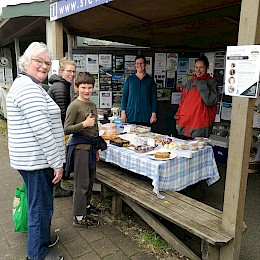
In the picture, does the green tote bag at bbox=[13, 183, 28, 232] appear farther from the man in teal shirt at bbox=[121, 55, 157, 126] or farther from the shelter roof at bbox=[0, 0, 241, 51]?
the shelter roof at bbox=[0, 0, 241, 51]

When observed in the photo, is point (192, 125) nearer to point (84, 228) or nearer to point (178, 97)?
point (84, 228)

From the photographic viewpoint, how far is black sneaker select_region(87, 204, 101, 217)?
3.14 m

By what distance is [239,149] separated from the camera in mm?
1975

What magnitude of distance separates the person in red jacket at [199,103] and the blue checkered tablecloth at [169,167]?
2.04 feet

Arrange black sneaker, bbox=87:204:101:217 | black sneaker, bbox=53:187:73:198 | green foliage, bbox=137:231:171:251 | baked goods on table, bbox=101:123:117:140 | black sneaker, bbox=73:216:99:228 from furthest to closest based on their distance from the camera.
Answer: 1. black sneaker, bbox=53:187:73:198
2. baked goods on table, bbox=101:123:117:140
3. black sneaker, bbox=87:204:101:217
4. black sneaker, bbox=73:216:99:228
5. green foliage, bbox=137:231:171:251

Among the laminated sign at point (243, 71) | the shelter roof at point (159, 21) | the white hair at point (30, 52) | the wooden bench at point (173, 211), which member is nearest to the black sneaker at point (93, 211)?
the wooden bench at point (173, 211)

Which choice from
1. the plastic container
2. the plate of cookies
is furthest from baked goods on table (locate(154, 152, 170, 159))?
the plastic container

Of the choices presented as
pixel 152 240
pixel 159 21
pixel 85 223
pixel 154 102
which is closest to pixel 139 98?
pixel 154 102

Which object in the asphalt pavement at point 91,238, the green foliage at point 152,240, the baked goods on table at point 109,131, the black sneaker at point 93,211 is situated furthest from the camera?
the baked goods on table at point 109,131

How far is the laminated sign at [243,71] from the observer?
1.80 meters

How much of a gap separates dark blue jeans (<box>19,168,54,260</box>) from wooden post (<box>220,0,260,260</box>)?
1.34m

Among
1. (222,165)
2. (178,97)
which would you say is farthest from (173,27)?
(222,165)

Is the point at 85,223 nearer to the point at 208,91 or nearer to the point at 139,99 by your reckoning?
the point at 139,99

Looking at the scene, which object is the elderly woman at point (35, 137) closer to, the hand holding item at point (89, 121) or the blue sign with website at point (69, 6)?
the hand holding item at point (89, 121)
